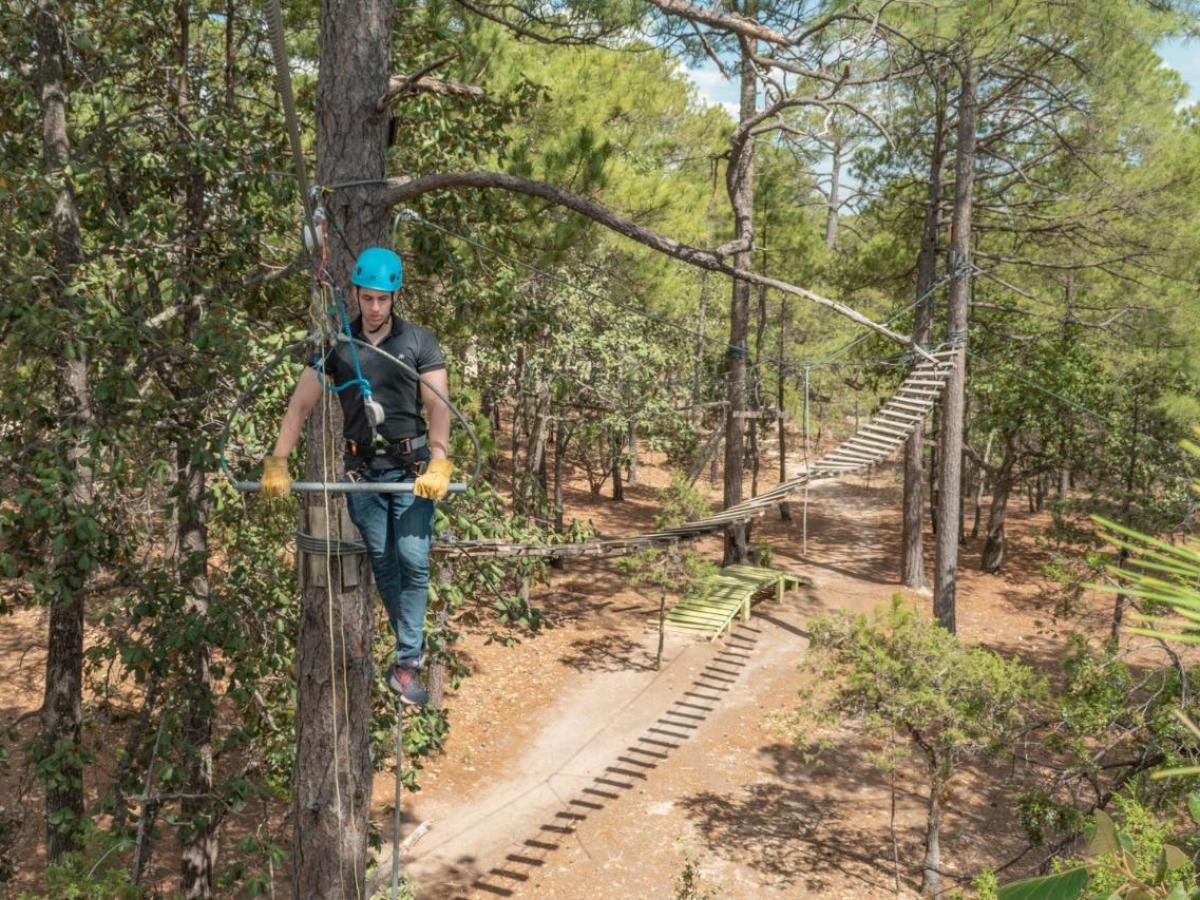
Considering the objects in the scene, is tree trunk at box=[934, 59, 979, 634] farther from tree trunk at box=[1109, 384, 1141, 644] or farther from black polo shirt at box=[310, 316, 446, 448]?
black polo shirt at box=[310, 316, 446, 448]

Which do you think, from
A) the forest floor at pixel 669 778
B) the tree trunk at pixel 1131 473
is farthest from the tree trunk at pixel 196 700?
the tree trunk at pixel 1131 473

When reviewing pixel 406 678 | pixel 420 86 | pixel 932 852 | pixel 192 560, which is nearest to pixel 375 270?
pixel 420 86

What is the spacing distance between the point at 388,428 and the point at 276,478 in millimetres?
451

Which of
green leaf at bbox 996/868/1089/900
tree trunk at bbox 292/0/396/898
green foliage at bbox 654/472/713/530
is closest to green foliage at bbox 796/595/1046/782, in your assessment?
green foliage at bbox 654/472/713/530

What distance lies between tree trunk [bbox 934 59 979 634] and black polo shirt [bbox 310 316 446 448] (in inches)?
413

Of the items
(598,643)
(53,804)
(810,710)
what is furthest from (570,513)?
(53,804)

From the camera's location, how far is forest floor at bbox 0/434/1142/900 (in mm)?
10648

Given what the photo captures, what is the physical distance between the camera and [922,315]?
16.8 meters

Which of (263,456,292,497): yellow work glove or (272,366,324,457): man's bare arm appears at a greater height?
(272,366,324,457): man's bare arm

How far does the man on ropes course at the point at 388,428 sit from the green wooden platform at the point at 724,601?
13.6 meters

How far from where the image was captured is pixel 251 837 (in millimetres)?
A: 5363

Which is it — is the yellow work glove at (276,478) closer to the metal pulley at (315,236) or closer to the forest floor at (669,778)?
the metal pulley at (315,236)

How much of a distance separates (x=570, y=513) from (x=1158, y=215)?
544 inches

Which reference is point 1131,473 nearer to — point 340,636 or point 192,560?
point 192,560
